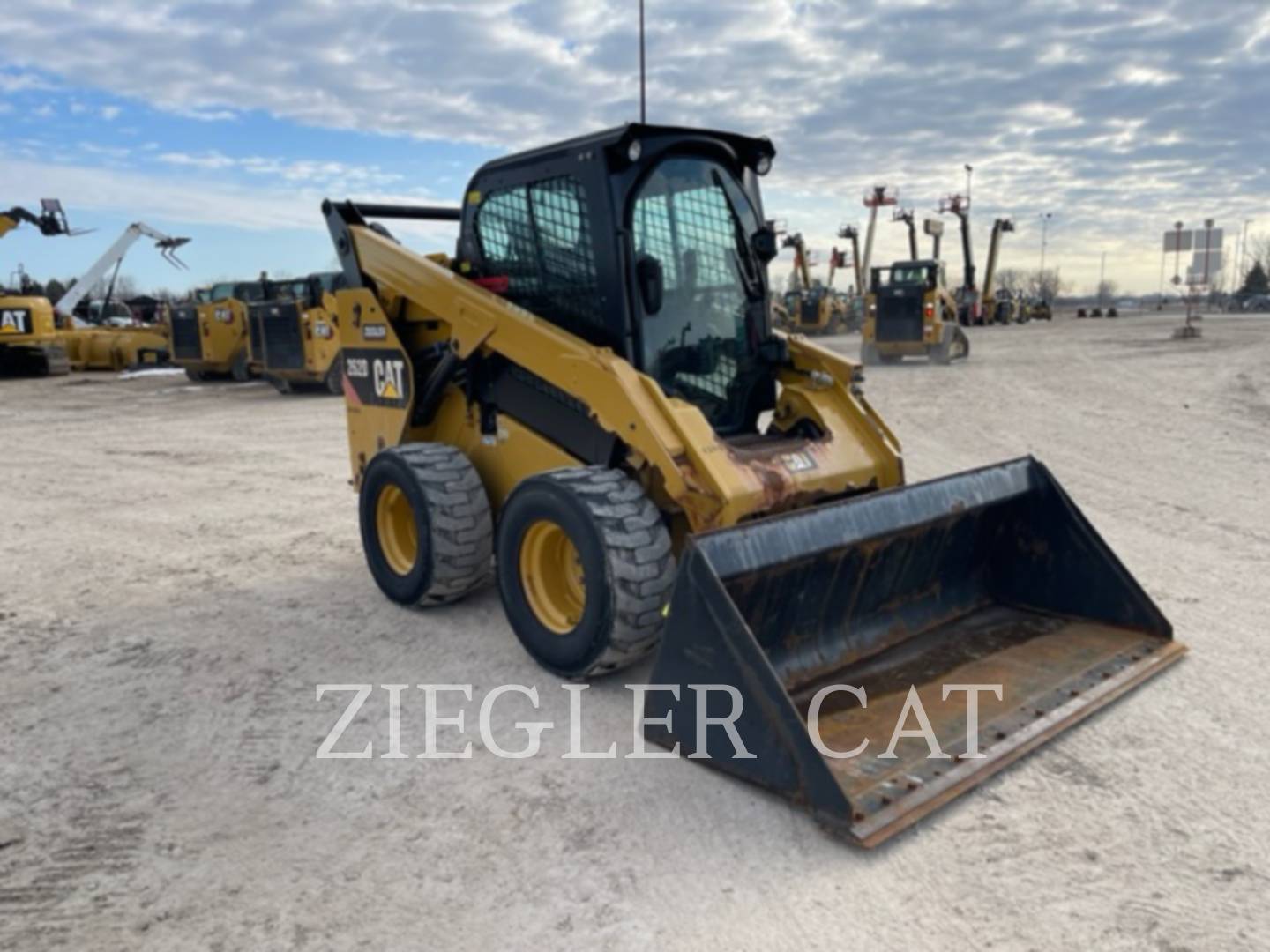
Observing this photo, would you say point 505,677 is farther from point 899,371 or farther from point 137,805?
point 899,371

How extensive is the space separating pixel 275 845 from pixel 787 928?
1594mm

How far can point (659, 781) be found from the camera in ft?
11.0

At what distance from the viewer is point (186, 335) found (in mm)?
20031

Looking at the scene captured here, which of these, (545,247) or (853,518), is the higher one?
(545,247)

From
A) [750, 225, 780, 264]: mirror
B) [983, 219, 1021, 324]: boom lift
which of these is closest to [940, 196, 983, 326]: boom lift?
[983, 219, 1021, 324]: boom lift

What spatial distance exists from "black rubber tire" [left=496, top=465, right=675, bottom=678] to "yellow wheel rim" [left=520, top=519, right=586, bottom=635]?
0.09 metres

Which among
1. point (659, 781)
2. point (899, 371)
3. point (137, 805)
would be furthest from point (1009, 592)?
point (899, 371)

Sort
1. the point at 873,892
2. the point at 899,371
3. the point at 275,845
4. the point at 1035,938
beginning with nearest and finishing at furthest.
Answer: the point at 1035,938 < the point at 873,892 < the point at 275,845 < the point at 899,371

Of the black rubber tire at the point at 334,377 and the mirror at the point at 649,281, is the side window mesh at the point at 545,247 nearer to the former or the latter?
the mirror at the point at 649,281

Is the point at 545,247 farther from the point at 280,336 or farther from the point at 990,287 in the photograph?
the point at 990,287

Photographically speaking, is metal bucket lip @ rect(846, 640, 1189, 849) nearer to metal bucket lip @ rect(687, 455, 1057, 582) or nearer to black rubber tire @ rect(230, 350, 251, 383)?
metal bucket lip @ rect(687, 455, 1057, 582)

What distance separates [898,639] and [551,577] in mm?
1571

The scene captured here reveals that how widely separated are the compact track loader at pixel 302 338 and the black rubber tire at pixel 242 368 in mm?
2256

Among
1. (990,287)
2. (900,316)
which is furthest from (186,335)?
(990,287)
